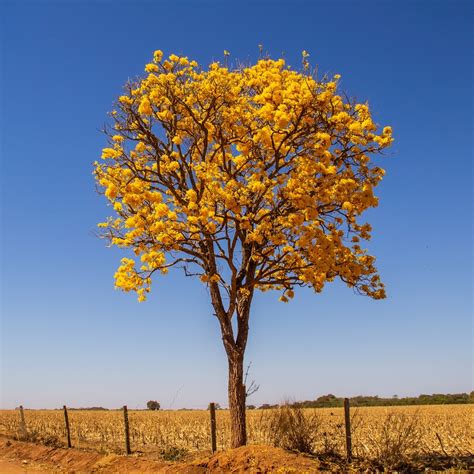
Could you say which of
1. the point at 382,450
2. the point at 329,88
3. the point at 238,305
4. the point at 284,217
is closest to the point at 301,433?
the point at 382,450

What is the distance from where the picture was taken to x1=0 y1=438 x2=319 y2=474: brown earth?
50.3 ft

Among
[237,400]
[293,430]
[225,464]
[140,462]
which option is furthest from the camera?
[237,400]

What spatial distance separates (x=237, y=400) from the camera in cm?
1838

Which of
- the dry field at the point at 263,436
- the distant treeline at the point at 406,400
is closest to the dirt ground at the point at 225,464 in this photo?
the dry field at the point at 263,436

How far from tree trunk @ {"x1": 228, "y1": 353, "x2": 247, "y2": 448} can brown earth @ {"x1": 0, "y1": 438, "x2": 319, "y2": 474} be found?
3.26 ft

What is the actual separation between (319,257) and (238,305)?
3343 mm

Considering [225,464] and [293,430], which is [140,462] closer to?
[225,464]

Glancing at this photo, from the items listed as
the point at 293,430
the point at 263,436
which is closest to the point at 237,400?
the point at 293,430

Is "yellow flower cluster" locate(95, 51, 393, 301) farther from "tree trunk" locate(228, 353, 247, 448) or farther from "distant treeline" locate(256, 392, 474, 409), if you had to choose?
"distant treeline" locate(256, 392, 474, 409)

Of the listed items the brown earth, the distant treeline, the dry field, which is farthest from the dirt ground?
the distant treeline

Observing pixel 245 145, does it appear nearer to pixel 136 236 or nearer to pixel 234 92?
pixel 234 92

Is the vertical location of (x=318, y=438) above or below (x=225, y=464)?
below

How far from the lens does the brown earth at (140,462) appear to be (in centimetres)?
1534

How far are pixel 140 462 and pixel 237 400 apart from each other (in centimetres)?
362
